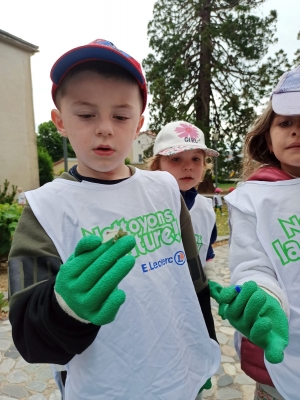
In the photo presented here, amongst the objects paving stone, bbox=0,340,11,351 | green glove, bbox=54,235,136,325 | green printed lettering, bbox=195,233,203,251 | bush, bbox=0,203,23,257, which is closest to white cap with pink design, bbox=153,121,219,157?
green printed lettering, bbox=195,233,203,251

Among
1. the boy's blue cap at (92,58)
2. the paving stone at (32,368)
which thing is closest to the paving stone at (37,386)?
the paving stone at (32,368)

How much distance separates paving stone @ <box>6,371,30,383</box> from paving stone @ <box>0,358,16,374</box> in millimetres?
82

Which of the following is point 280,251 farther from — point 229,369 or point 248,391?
point 229,369

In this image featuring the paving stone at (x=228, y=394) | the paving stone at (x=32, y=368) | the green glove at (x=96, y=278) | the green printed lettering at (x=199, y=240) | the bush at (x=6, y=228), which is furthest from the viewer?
the bush at (x=6, y=228)

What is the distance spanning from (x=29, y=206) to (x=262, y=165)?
105 centimetres

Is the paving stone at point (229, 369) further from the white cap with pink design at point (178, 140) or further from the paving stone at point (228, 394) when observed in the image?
the white cap with pink design at point (178, 140)

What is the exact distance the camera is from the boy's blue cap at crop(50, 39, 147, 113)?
1.06m

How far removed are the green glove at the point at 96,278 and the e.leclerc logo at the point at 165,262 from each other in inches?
13.9

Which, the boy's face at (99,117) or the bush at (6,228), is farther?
the bush at (6,228)

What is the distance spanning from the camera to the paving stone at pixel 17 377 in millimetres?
2634

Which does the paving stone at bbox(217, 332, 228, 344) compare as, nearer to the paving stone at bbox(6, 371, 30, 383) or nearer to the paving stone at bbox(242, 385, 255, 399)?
the paving stone at bbox(242, 385, 255, 399)

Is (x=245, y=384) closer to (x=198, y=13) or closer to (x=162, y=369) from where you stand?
(x=162, y=369)

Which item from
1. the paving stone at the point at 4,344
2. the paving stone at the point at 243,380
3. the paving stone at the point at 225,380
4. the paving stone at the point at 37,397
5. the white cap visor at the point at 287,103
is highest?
the white cap visor at the point at 287,103

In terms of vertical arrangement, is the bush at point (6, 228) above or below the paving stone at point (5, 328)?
above
